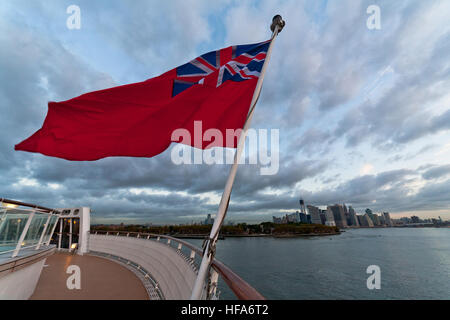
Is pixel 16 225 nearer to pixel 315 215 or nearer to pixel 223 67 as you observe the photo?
pixel 223 67

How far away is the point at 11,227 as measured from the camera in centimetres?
364

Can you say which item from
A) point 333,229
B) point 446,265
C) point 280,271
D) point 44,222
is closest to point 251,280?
point 280,271

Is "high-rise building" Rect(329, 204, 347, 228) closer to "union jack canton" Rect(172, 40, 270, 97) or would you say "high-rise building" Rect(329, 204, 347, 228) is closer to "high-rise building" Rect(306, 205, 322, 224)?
"high-rise building" Rect(306, 205, 322, 224)

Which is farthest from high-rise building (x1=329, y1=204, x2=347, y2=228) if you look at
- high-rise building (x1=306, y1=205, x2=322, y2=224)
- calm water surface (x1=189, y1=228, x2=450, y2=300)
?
calm water surface (x1=189, y1=228, x2=450, y2=300)

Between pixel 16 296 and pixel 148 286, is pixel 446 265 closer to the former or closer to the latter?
pixel 148 286

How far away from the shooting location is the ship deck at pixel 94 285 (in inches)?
189

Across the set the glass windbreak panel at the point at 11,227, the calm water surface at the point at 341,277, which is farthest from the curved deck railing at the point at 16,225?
the calm water surface at the point at 341,277

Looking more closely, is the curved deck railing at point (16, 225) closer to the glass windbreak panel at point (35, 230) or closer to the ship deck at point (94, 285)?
the glass windbreak panel at point (35, 230)

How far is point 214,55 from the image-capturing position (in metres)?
2.76

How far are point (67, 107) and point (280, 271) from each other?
29.8 meters

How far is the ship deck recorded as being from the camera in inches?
189

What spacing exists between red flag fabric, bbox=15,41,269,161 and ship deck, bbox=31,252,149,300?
12.3 ft

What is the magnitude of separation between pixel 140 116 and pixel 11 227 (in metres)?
3.17

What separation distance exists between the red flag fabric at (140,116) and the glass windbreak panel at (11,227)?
1.71 m
